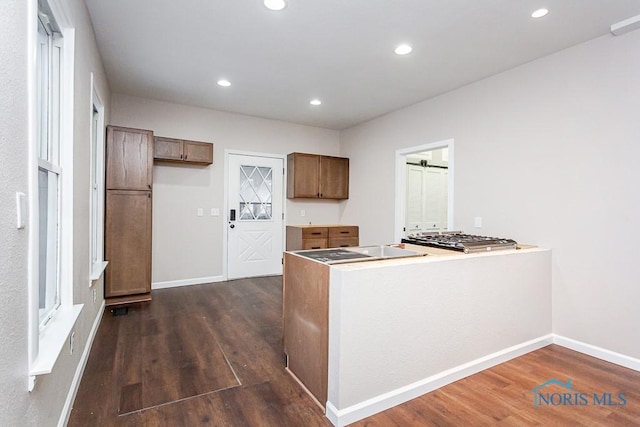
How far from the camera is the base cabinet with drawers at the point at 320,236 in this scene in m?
5.21

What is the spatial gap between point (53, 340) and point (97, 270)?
1.81 metres

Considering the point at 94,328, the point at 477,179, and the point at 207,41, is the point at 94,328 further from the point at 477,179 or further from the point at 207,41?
the point at 477,179

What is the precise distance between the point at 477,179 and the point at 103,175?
423 centimetres

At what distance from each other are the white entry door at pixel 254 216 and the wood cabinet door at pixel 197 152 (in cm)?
47

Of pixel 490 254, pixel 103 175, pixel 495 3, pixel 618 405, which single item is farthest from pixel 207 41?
pixel 618 405

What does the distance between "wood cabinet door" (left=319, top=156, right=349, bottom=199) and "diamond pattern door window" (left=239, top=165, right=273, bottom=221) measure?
0.91 meters

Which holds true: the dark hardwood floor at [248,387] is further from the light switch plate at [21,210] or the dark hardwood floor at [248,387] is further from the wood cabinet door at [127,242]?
the light switch plate at [21,210]

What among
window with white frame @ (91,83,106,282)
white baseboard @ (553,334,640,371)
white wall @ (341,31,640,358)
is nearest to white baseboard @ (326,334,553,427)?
white baseboard @ (553,334,640,371)

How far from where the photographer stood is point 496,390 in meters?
2.16

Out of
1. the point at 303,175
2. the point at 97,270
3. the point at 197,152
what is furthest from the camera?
the point at 303,175

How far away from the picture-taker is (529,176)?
3154mm

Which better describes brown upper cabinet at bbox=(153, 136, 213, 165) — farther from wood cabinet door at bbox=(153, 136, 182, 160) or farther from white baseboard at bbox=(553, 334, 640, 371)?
white baseboard at bbox=(553, 334, 640, 371)

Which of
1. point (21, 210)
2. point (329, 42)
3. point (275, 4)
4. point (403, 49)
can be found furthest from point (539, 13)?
point (21, 210)

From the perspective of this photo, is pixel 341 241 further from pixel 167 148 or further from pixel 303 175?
pixel 167 148
